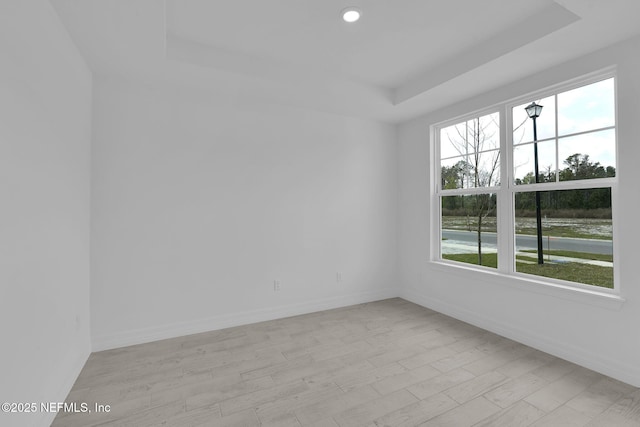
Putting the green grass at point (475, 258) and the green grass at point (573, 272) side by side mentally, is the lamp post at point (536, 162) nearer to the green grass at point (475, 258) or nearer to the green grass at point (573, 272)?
the green grass at point (573, 272)

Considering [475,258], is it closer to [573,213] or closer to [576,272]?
[576,272]

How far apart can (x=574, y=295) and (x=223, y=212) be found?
3.42 m

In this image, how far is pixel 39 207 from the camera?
1.78 meters

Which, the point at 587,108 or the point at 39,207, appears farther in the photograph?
the point at 587,108

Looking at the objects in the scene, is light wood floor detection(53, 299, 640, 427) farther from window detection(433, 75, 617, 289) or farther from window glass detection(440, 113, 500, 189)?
window glass detection(440, 113, 500, 189)

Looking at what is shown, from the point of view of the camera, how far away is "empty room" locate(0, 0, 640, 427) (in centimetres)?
191

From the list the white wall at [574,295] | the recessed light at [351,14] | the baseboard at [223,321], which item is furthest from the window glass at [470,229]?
the recessed light at [351,14]

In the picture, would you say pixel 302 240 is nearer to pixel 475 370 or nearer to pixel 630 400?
pixel 475 370

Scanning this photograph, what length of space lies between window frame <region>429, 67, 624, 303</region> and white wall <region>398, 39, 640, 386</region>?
6cm

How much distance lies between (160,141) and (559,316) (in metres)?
4.13

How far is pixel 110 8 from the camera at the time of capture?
1917 mm

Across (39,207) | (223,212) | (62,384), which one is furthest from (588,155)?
(62,384)

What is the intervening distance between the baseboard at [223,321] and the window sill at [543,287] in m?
1.27

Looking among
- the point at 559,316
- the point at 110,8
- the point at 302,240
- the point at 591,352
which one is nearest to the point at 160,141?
the point at 110,8
